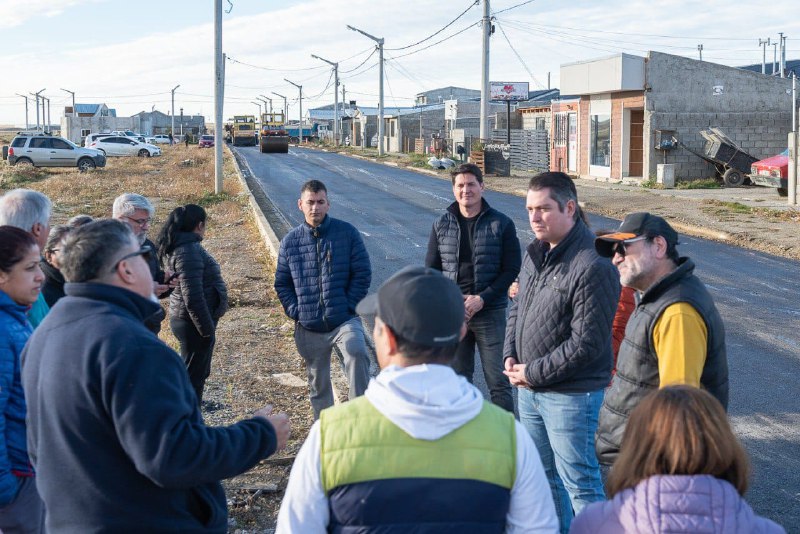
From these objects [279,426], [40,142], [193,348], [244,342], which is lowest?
[244,342]

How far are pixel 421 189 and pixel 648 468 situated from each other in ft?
91.8

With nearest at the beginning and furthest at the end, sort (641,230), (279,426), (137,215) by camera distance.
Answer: (279,426)
(641,230)
(137,215)

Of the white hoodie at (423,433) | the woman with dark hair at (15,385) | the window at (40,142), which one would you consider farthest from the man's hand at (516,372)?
the window at (40,142)

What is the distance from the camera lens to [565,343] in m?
4.43

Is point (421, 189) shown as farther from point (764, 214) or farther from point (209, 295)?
point (209, 295)

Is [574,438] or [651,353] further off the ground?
[651,353]

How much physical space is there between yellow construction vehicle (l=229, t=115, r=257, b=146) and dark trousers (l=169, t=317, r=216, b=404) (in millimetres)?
77502

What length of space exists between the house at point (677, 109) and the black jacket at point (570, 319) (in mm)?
26483

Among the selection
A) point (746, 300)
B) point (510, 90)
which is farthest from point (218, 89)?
point (510, 90)

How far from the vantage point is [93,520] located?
2.83 m

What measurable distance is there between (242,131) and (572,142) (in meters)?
52.1

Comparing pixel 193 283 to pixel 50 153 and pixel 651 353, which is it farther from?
pixel 50 153

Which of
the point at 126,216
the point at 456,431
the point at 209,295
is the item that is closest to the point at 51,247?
the point at 126,216

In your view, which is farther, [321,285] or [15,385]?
[321,285]
